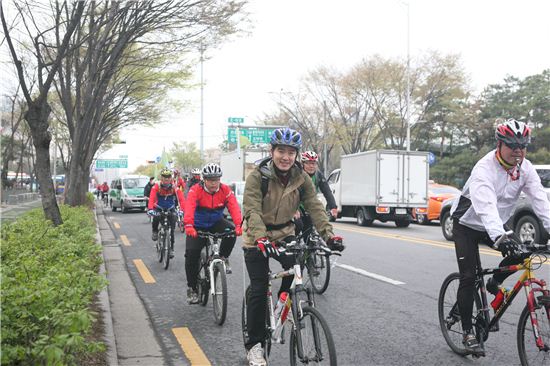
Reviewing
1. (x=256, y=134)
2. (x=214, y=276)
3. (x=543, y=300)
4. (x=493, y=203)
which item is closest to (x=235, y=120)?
(x=256, y=134)

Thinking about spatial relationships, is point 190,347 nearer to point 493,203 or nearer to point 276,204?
point 276,204

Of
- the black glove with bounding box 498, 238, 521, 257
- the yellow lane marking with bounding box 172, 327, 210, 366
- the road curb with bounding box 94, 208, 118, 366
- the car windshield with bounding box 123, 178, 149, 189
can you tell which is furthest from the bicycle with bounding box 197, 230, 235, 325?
the car windshield with bounding box 123, 178, 149, 189

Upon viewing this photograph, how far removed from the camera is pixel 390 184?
19.0 m

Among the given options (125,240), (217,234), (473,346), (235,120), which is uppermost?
(235,120)

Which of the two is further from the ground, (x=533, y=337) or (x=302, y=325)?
(x=302, y=325)

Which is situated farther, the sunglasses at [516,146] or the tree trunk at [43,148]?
the tree trunk at [43,148]

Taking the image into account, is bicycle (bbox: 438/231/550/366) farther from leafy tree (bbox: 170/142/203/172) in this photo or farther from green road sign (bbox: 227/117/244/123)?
leafy tree (bbox: 170/142/203/172)

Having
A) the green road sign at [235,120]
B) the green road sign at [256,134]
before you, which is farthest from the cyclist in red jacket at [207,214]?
the green road sign at [256,134]

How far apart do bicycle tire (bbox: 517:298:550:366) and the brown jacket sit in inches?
61.7

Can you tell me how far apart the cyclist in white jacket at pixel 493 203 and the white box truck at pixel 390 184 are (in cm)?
1427

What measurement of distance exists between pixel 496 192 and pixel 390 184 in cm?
1475

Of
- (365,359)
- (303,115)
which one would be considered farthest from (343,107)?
(365,359)

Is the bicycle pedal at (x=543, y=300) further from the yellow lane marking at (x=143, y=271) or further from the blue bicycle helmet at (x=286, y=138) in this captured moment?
the yellow lane marking at (x=143, y=271)

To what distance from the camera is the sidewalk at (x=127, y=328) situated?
493cm
